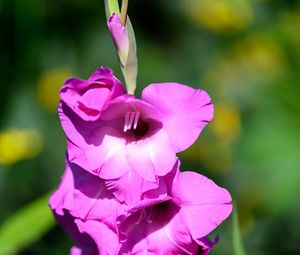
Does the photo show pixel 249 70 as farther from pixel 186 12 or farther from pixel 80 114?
pixel 80 114

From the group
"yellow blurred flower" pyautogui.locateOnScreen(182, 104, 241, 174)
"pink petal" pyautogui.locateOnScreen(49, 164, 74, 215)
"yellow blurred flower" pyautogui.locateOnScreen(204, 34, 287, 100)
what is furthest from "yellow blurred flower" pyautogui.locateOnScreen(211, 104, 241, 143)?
"pink petal" pyautogui.locateOnScreen(49, 164, 74, 215)

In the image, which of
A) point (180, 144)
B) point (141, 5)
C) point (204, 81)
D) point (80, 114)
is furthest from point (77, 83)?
point (141, 5)

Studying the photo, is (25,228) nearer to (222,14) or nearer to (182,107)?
(182,107)

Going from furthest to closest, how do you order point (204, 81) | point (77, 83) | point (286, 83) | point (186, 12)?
point (186, 12) < point (204, 81) < point (286, 83) < point (77, 83)

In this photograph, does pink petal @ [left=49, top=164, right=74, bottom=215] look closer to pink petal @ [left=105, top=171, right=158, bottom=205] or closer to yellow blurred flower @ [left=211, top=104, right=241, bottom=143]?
pink petal @ [left=105, top=171, right=158, bottom=205]

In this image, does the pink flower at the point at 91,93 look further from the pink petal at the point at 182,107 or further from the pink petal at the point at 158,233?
the pink petal at the point at 158,233

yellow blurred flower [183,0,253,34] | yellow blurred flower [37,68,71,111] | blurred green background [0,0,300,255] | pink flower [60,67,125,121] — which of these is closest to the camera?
pink flower [60,67,125,121]
